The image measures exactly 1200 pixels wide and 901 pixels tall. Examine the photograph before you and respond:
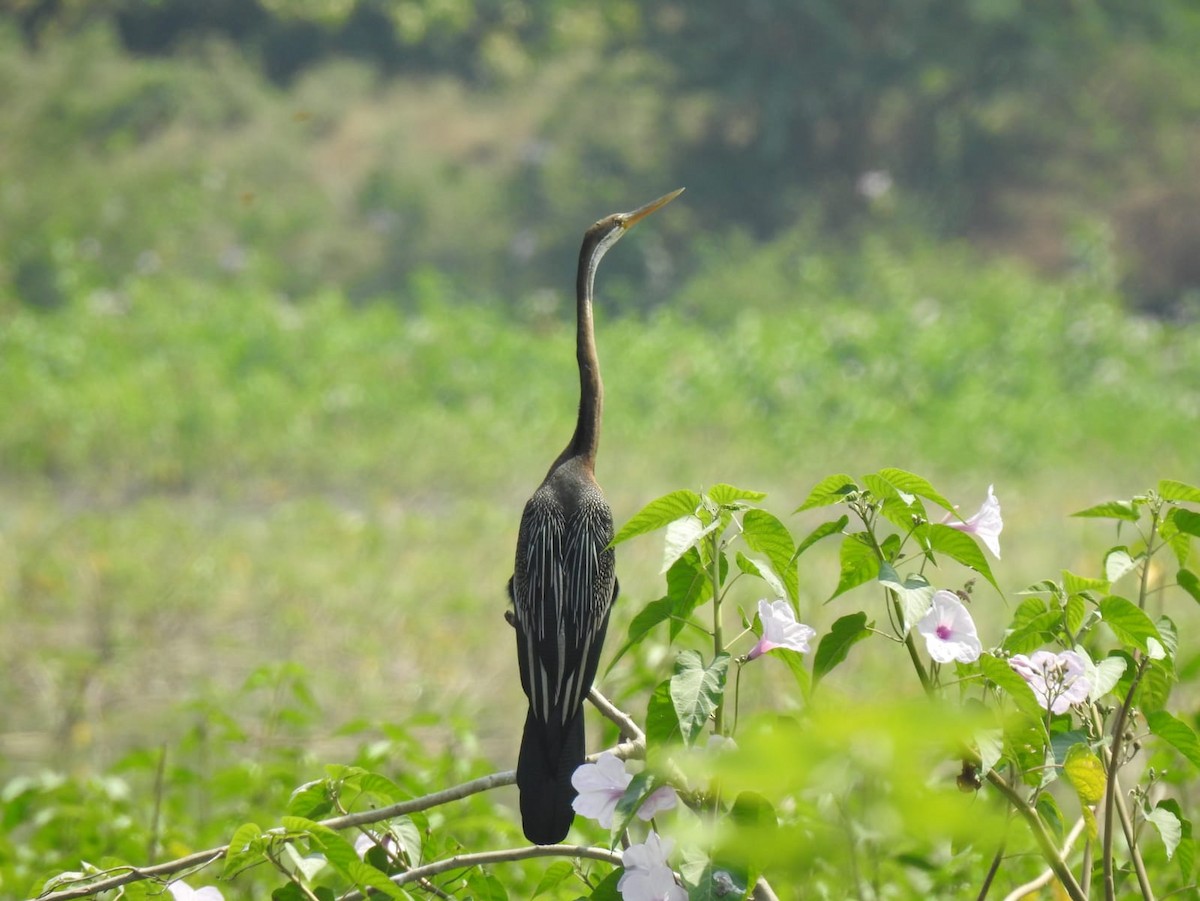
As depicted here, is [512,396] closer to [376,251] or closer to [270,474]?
[270,474]

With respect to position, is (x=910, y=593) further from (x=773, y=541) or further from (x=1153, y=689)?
(x=1153, y=689)

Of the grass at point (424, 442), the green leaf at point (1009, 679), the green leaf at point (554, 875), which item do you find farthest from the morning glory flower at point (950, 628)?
the grass at point (424, 442)

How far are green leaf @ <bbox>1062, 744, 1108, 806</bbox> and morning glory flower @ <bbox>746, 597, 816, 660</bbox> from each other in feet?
0.72

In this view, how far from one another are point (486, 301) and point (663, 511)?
31.8ft

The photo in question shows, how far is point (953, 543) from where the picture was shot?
108 centimetres

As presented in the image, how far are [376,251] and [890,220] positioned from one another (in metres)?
4.01

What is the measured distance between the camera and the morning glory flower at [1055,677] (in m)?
1.12

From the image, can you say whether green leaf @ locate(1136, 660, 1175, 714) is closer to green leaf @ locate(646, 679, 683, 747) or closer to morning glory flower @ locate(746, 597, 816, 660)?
morning glory flower @ locate(746, 597, 816, 660)

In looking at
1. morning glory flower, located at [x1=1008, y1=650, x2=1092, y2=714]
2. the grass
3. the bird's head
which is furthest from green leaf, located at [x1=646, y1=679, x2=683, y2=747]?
the grass

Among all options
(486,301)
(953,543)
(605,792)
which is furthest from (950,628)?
(486,301)

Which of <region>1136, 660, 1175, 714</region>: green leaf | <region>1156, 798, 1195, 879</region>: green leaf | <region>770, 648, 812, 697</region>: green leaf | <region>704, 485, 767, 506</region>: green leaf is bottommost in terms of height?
<region>1156, 798, 1195, 879</region>: green leaf

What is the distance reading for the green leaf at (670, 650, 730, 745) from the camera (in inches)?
39.2

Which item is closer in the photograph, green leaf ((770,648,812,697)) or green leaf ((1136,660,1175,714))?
green leaf ((770,648,812,697))

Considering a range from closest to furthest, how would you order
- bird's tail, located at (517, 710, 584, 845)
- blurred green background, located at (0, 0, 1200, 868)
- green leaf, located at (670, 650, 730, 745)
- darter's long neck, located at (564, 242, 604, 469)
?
1. green leaf, located at (670, 650, 730, 745)
2. bird's tail, located at (517, 710, 584, 845)
3. darter's long neck, located at (564, 242, 604, 469)
4. blurred green background, located at (0, 0, 1200, 868)
